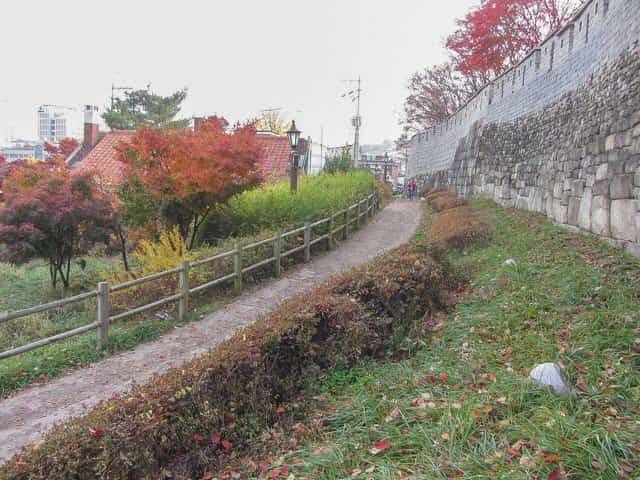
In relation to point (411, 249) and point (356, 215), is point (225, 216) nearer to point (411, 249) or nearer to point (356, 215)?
point (356, 215)

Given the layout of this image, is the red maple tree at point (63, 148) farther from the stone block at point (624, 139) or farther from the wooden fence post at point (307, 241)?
the stone block at point (624, 139)

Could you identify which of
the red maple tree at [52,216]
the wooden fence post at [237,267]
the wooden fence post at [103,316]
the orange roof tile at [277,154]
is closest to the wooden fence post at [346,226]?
the wooden fence post at [237,267]

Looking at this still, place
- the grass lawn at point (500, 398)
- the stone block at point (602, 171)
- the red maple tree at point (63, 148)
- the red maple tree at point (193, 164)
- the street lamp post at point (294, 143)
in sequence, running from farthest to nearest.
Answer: the red maple tree at point (63, 148), the street lamp post at point (294, 143), the red maple tree at point (193, 164), the stone block at point (602, 171), the grass lawn at point (500, 398)

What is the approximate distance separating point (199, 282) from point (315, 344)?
12.3ft

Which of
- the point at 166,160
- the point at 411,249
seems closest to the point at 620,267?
the point at 411,249

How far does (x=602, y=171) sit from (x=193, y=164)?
7.63m

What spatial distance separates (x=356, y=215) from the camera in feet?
49.3

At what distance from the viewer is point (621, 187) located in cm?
698

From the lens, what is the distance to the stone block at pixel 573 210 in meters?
8.80

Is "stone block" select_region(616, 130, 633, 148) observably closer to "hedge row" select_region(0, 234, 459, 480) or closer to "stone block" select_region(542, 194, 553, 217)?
"stone block" select_region(542, 194, 553, 217)

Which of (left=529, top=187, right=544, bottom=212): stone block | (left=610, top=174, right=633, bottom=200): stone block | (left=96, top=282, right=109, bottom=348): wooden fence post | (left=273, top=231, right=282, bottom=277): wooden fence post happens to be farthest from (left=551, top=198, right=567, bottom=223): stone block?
(left=96, top=282, right=109, bottom=348): wooden fence post

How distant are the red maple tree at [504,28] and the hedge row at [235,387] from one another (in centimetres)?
2259

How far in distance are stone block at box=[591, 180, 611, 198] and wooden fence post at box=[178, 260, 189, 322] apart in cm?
650

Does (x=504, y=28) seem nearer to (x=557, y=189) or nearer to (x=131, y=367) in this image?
(x=557, y=189)
